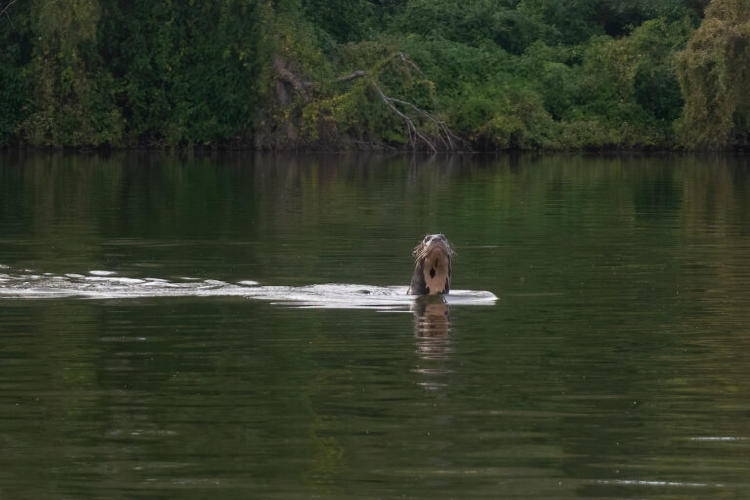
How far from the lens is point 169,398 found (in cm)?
1131

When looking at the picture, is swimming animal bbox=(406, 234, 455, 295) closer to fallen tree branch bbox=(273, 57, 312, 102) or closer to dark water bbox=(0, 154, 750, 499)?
dark water bbox=(0, 154, 750, 499)

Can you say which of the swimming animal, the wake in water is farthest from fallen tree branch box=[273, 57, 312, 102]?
the swimming animal

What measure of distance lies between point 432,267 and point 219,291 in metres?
2.37

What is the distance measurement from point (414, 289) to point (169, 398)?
6890 mm

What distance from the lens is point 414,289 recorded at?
17953 millimetres

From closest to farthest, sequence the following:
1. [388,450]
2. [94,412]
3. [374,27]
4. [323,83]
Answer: [388,450] → [94,412] → [323,83] → [374,27]

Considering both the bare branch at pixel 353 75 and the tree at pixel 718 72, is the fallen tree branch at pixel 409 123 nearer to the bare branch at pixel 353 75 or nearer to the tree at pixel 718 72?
the bare branch at pixel 353 75

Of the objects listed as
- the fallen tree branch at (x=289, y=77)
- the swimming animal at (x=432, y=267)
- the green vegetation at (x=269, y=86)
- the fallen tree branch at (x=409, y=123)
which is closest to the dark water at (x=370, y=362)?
the swimming animal at (x=432, y=267)

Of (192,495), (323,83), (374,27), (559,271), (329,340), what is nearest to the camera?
(192,495)

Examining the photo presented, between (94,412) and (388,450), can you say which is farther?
(94,412)

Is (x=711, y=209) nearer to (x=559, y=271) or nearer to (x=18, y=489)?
(x=559, y=271)

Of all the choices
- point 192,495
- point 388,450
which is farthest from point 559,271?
point 192,495

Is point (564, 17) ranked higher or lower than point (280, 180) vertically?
higher

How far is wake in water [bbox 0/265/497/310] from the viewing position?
17625mm
